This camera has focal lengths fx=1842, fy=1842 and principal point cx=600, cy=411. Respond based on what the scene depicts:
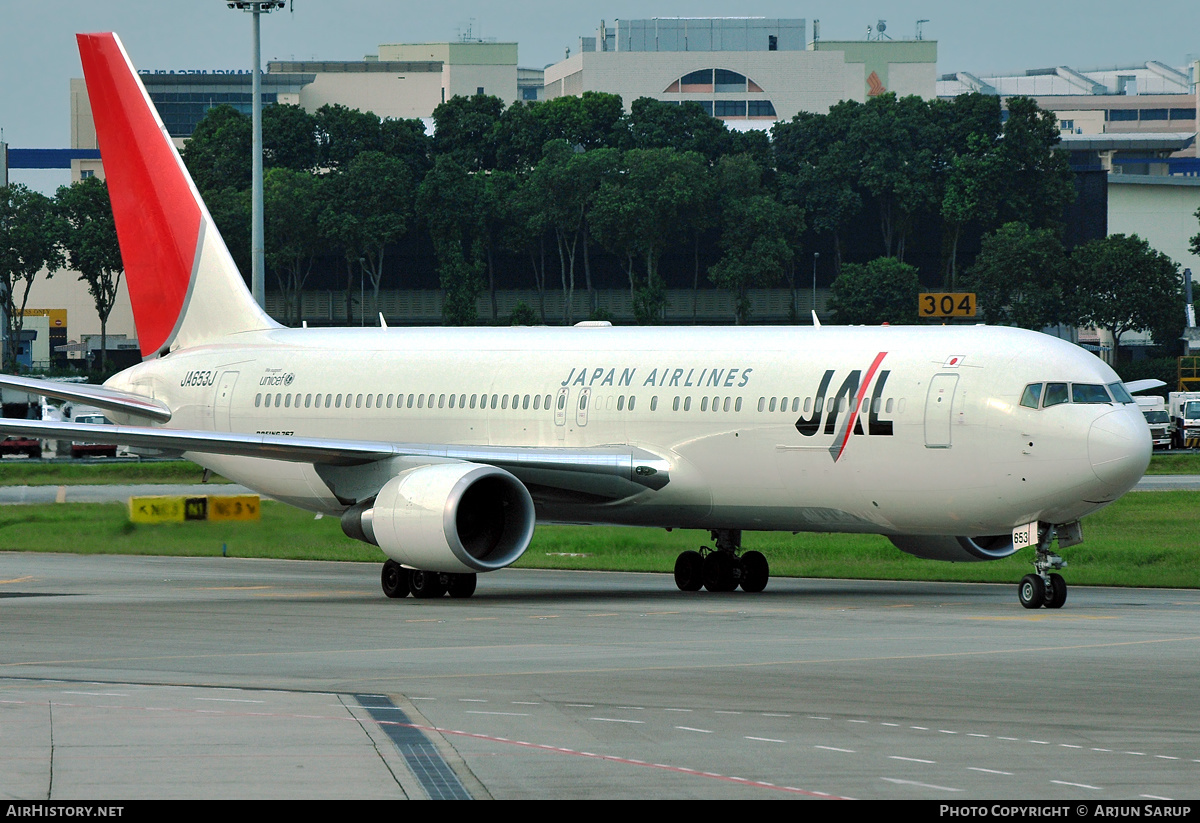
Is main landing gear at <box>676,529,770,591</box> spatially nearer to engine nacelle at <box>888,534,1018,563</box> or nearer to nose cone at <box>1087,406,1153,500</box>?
engine nacelle at <box>888,534,1018,563</box>

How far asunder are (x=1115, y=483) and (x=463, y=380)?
12399mm

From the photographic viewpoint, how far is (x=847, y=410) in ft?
93.2

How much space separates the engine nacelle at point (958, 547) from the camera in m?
30.7

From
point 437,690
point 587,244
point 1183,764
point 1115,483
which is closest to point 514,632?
point 437,690

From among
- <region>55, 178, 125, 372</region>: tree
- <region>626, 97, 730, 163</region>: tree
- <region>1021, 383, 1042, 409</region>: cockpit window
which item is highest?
<region>626, 97, 730, 163</region>: tree

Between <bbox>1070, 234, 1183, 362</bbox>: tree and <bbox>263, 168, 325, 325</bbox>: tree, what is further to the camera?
<bbox>263, 168, 325, 325</bbox>: tree

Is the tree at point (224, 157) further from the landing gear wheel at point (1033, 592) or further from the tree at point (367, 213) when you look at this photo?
the landing gear wheel at point (1033, 592)

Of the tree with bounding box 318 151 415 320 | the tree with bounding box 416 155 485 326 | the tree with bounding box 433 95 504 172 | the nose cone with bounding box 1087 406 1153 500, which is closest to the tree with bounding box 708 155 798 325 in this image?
the tree with bounding box 416 155 485 326

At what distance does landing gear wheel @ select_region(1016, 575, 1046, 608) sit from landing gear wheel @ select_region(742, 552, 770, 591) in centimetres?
594

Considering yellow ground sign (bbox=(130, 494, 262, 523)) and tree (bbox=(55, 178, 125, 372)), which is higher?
tree (bbox=(55, 178, 125, 372))

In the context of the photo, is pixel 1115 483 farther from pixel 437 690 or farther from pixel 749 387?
pixel 437 690

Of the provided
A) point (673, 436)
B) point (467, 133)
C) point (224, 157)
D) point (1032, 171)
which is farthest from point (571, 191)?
point (673, 436)

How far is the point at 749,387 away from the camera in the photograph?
1168 inches

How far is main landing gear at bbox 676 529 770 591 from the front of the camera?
3209cm
